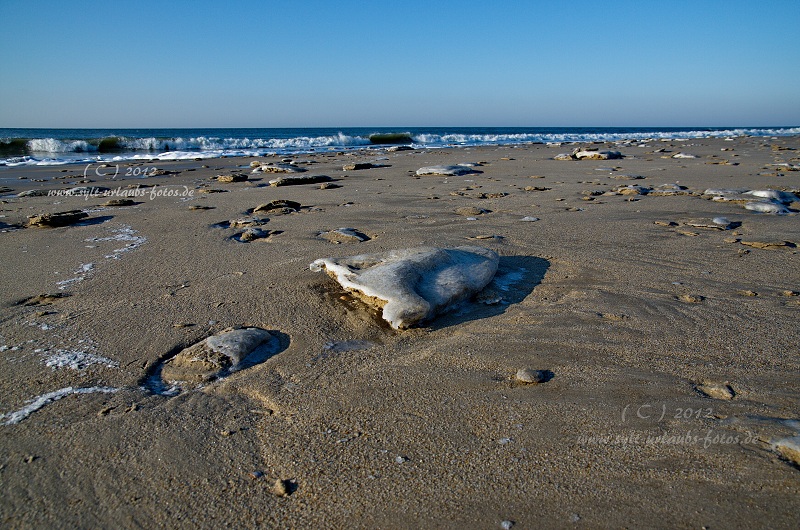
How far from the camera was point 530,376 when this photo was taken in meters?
2.26

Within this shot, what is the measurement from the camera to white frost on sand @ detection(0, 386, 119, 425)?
1993mm

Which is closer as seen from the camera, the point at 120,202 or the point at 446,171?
the point at 120,202

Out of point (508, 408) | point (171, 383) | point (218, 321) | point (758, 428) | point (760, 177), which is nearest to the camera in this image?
point (758, 428)

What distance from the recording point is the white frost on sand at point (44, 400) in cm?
199

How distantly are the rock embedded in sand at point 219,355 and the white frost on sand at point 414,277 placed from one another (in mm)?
617

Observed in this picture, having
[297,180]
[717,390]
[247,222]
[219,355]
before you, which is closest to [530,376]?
[717,390]

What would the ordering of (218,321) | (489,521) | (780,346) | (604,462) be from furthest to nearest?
(218,321), (780,346), (604,462), (489,521)

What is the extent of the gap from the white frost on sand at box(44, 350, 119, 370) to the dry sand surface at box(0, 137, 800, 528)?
0.01 metres

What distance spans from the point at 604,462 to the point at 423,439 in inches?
24.1

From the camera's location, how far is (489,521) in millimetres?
1499

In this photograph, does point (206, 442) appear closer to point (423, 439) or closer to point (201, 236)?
point (423, 439)

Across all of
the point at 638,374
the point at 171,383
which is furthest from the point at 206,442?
the point at 638,374

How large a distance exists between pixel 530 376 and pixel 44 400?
201 centimetres

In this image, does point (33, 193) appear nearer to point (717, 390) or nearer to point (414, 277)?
point (414, 277)
